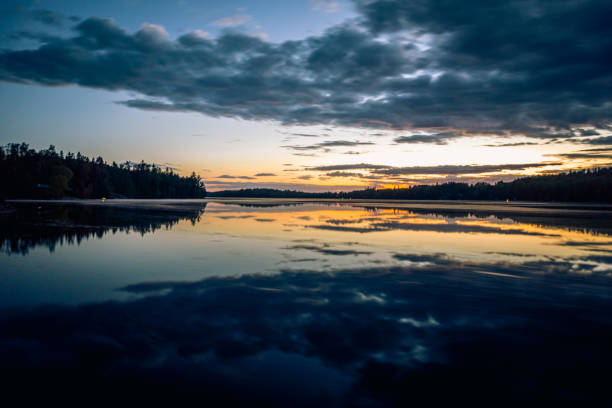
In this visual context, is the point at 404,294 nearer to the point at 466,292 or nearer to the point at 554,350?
the point at 466,292

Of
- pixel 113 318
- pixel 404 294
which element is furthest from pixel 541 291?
pixel 113 318

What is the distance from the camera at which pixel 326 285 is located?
1161 cm

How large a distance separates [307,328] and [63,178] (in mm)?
138801

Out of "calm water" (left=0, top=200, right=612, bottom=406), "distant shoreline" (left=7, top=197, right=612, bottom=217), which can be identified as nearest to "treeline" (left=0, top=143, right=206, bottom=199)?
"distant shoreline" (left=7, top=197, right=612, bottom=217)

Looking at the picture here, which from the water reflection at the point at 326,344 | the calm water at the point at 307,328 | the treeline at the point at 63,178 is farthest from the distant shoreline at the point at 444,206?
the water reflection at the point at 326,344

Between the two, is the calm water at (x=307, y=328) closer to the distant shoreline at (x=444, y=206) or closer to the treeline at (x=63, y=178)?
the distant shoreline at (x=444, y=206)

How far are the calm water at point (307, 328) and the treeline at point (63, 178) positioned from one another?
105 meters

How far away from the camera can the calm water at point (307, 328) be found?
18.5 feet

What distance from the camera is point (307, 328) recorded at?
313 inches

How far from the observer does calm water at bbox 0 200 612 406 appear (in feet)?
18.5

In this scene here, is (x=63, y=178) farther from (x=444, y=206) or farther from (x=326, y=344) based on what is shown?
(x=326, y=344)

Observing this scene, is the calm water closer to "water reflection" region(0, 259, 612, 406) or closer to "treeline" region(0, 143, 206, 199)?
"water reflection" region(0, 259, 612, 406)

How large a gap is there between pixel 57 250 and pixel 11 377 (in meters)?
14.0

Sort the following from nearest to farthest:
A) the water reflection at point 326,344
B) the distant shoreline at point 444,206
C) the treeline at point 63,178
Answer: the water reflection at point 326,344
the distant shoreline at point 444,206
the treeline at point 63,178
